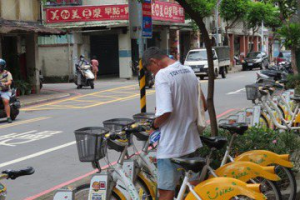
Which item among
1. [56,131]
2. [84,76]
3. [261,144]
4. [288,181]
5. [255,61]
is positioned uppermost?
[261,144]

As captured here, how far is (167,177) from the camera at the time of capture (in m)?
4.66

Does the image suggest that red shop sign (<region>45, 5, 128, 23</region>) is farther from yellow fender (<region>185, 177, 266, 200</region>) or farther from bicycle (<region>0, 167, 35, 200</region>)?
bicycle (<region>0, 167, 35, 200</region>)

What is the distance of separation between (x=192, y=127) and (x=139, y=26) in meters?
4.98

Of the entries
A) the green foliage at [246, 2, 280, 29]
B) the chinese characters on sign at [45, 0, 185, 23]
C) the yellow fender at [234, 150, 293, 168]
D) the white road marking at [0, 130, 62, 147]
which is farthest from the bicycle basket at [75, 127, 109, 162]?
the green foliage at [246, 2, 280, 29]

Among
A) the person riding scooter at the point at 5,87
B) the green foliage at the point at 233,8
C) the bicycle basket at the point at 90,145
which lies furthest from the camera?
the green foliage at the point at 233,8

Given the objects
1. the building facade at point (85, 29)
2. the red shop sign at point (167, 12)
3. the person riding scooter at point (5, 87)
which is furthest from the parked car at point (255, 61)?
the person riding scooter at point (5, 87)

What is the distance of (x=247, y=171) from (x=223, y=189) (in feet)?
2.63

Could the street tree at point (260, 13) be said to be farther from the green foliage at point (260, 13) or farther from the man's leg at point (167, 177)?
the man's leg at point (167, 177)

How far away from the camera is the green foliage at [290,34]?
58.6 ft

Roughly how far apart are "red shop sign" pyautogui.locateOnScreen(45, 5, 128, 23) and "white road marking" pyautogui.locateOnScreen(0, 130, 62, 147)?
68.4 feet

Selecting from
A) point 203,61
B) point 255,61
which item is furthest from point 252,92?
point 255,61

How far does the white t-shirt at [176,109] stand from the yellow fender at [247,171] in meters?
0.45

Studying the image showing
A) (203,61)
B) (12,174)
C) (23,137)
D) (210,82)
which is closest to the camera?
(12,174)

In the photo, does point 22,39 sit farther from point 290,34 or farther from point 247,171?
point 247,171
